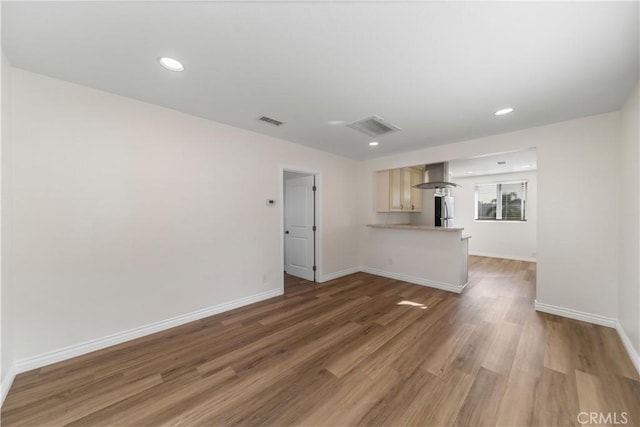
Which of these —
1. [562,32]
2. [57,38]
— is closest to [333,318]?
[562,32]

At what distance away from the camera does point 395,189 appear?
199 inches

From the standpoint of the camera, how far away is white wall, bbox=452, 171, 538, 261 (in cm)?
625

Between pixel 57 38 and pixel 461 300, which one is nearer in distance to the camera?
pixel 57 38

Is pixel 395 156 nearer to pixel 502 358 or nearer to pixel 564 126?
pixel 564 126

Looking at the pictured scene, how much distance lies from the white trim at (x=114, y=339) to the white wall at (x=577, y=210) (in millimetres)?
4142

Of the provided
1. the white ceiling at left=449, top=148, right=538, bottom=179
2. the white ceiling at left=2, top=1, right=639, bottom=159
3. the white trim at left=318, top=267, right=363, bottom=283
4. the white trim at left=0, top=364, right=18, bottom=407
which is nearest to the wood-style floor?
the white trim at left=0, top=364, right=18, bottom=407

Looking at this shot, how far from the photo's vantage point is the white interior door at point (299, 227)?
15.1 ft

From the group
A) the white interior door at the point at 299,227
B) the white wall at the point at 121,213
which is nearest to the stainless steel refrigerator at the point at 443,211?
the white interior door at the point at 299,227

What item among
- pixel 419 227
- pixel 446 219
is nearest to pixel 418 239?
pixel 419 227

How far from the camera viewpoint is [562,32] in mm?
1481

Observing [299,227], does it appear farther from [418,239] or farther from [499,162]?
[499,162]

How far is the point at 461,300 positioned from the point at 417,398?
2324 millimetres

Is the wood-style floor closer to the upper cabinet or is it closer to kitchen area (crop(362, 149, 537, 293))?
kitchen area (crop(362, 149, 537, 293))

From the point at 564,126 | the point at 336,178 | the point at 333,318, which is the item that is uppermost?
A: the point at 564,126
